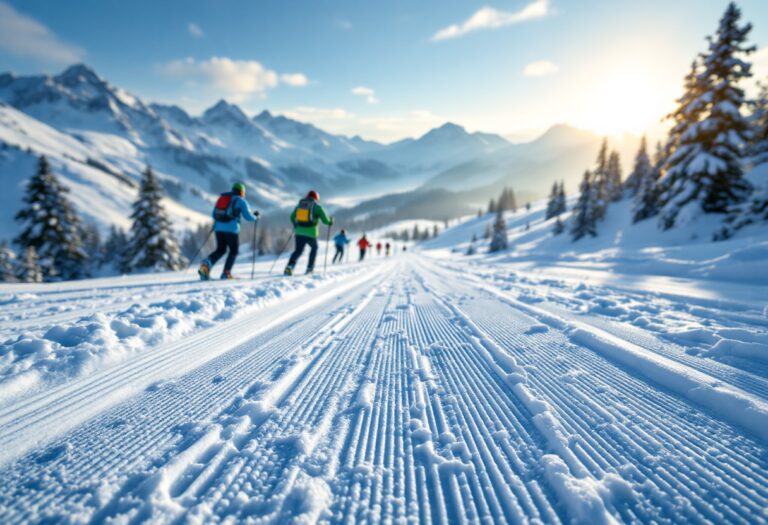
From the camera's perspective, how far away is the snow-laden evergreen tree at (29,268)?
2067 centimetres

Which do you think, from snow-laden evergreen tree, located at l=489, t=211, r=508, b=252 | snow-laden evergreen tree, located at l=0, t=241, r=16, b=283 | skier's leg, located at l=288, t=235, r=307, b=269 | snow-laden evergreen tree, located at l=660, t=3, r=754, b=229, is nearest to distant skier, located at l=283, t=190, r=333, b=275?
skier's leg, located at l=288, t=235, r=307, b=269

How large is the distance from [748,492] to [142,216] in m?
29.1

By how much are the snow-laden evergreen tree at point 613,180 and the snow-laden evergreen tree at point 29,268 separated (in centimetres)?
6129

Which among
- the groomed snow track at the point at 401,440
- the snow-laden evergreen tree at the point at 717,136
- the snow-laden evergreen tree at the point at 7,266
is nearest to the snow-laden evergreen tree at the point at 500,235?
the snow-laden evergreen tree at the point at 717,136

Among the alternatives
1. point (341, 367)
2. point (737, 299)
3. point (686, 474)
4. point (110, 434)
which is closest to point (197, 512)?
point (110, 434)

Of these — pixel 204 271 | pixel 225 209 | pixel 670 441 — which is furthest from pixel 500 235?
pixel 670 441

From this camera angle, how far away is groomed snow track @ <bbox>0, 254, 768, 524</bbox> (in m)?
1.20

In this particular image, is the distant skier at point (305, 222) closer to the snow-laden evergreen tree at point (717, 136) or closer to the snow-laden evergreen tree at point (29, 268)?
the snow-laden evergreen tree at point (717, 136)

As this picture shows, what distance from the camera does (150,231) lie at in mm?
22828

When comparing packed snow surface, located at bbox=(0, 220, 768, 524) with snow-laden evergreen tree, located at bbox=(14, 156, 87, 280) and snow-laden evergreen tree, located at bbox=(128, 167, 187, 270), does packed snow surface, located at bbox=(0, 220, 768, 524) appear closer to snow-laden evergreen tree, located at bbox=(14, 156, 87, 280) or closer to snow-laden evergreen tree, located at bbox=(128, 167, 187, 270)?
snow-laden evergreen tree, located at bbox=(128, 167, 187, 270)

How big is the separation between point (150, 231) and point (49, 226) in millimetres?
6567

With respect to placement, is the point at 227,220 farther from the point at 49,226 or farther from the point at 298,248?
the point at 49,226

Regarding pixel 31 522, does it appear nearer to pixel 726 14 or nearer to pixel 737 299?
pixel 737 299

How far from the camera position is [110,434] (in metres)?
1.58
